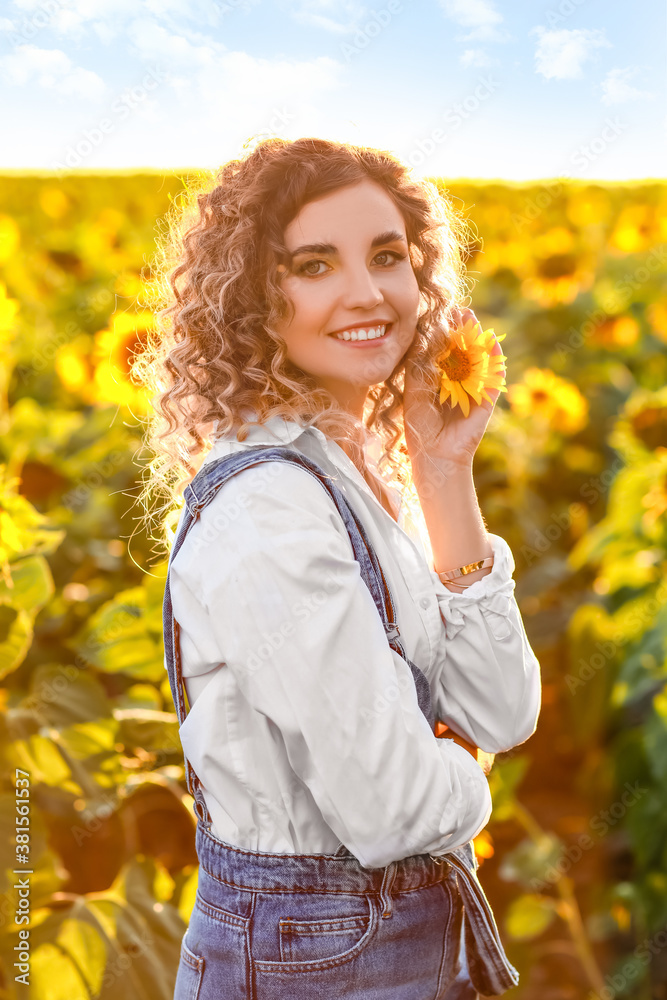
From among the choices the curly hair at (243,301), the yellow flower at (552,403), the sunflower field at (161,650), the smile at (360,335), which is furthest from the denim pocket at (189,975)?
the yellow flower at (552,403)

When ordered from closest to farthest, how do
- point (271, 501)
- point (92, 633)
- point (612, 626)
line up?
1. point (271, 501)
2. point (92, 633)
3. point (612, 626)

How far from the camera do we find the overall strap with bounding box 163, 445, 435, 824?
1086 mm

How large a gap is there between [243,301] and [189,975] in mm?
849

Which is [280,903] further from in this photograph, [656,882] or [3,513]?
[656,882]

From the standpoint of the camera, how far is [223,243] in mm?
1226

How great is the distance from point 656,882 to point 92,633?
1.45 meters

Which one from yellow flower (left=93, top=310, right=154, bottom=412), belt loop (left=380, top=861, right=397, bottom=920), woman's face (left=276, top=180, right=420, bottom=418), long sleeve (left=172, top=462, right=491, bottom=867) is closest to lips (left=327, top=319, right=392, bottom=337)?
woman's face (left=276, top=180, right=420, bottom=418)

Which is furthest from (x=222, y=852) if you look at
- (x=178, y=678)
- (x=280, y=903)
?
(x=178, y=678)

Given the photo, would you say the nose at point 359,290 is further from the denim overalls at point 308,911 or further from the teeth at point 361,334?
the denim overalls at point 308,911

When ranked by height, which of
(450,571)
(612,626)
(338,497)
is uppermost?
(338,497)

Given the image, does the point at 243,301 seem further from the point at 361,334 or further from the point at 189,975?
the point at 189,975

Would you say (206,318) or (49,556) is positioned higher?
(206,318)

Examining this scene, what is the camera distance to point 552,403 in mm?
3971

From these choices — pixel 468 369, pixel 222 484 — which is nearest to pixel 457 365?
pixel 468 369
